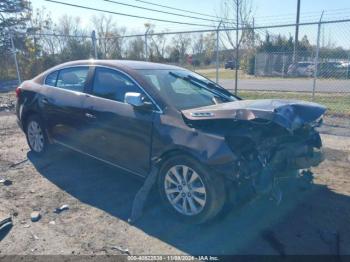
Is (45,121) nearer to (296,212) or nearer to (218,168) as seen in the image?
(218,168)

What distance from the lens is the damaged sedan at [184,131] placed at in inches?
132

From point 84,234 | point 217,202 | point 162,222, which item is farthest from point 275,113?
point 84,234

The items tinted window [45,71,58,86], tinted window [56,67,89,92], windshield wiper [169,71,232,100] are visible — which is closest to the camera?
windshield wiper [169,71,232,100]

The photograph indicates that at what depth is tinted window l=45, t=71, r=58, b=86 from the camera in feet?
17.8

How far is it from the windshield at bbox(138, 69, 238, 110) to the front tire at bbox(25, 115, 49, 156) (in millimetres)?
2343

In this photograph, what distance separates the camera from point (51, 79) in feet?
18.0

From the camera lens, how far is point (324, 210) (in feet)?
12.7

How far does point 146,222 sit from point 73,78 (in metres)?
2.62

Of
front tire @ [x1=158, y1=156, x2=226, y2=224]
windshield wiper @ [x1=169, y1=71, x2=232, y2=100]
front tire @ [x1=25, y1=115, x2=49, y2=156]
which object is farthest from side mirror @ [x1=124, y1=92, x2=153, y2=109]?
front tire @ [x1=25, y1=115, x2=49, y2=156]

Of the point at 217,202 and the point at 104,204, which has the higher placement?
the point at 217,202

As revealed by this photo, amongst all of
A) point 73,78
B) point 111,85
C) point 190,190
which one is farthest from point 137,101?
point 73,78

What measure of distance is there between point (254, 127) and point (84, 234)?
83.4 inches

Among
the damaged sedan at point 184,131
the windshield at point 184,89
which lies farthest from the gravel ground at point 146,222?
the windshield at point 184,89

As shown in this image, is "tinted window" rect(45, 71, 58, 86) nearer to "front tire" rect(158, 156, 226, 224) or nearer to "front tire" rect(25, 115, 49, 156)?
"front tire" rect(25, 115, 49, 156)
